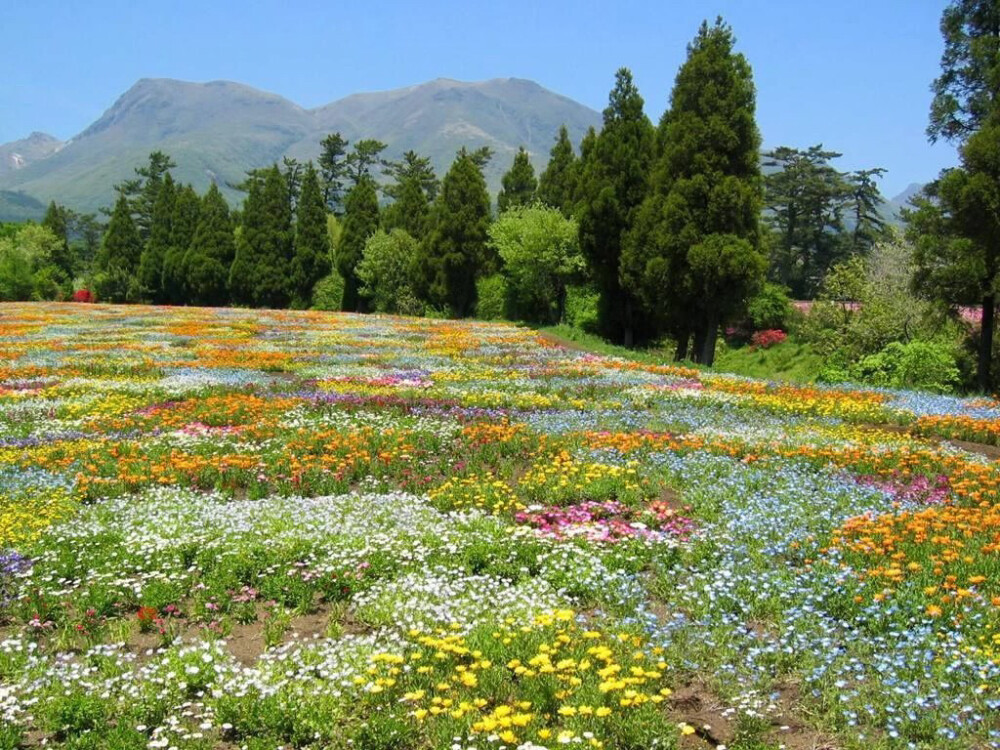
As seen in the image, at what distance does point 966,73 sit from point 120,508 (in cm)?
3017

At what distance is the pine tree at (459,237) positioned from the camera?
196ft

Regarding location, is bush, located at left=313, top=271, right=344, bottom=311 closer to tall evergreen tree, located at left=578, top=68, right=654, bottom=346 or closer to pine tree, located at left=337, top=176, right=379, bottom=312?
pine tree, located at left=337, top=176, right=379, bottom=312

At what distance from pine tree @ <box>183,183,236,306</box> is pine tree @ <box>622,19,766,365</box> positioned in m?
54.2

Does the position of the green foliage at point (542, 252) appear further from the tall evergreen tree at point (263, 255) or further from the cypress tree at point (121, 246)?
the cypress tree at point (121, 246)

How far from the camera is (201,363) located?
27703mm

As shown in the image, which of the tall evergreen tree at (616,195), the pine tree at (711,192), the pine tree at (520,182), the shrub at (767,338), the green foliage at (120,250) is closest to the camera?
the pine tree at (711,192)

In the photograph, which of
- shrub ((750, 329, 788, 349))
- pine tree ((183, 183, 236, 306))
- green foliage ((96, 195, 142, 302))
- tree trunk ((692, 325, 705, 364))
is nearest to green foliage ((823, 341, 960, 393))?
tree trunk ((692, 325, 705, 364))

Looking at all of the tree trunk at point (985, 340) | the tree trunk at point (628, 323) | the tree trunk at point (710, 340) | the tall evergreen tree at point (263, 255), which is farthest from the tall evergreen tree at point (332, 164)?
the tree trunk at point (985, 340)

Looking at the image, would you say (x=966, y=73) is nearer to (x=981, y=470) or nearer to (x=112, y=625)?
(x=981, y=470)

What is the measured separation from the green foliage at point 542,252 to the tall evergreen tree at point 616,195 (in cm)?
258

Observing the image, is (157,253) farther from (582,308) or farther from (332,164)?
(582,308)

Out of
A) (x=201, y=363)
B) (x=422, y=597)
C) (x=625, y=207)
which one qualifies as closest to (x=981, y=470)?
(x=422, y=597)

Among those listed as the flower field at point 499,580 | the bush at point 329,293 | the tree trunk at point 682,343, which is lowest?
the flower field at point 499,580

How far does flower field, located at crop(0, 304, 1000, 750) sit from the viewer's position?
5.83 metres
